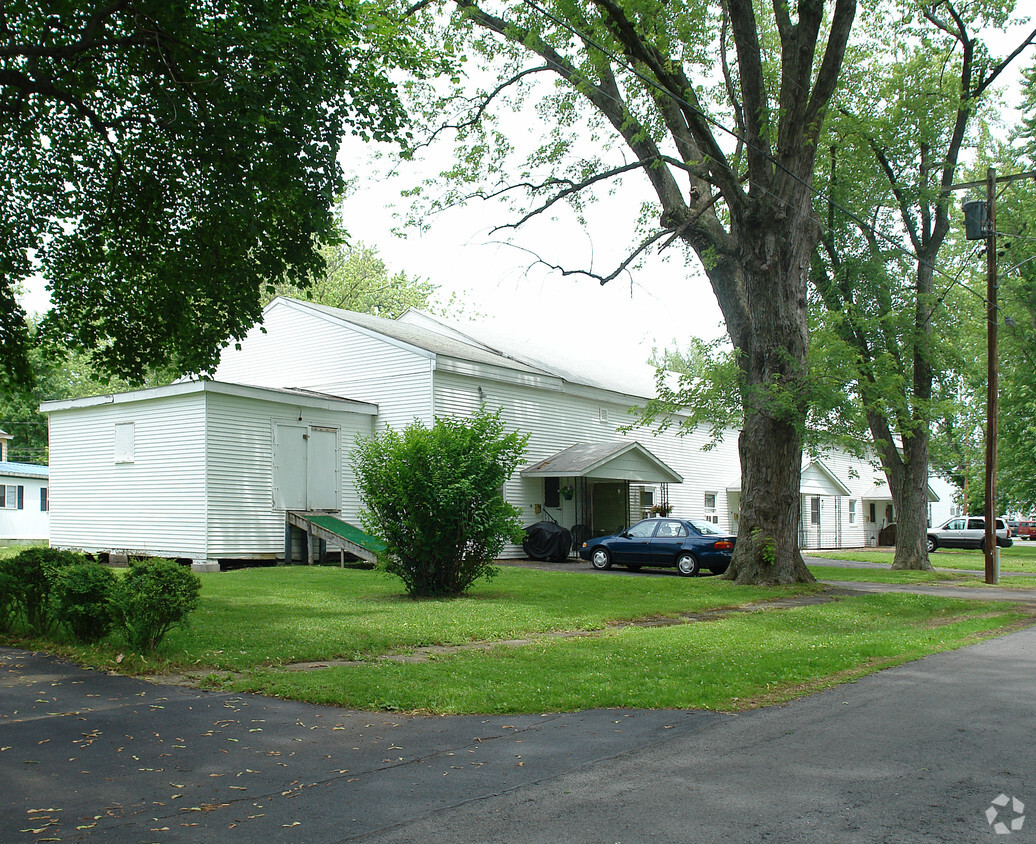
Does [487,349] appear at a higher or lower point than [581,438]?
higher

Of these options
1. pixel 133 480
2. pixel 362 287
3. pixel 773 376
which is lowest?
pixel 133 480

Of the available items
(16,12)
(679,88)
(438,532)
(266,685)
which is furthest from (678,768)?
(679,88)

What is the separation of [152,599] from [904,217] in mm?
24063

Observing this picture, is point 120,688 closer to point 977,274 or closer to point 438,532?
point 438,532

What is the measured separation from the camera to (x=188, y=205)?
13.3 m

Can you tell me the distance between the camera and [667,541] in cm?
2244

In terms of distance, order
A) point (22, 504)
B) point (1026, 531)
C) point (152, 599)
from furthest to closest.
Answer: point (1026, 531) → point (22, 504) → point (152, 599)

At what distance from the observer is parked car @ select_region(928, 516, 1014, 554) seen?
40.6 metres

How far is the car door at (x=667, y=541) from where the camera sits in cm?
2228

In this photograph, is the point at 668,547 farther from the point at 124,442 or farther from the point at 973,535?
the point at 973,535

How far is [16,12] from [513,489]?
57.8 ft

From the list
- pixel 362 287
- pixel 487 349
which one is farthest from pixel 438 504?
pixel 362 287

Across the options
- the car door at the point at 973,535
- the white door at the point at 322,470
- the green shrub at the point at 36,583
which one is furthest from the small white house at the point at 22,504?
the car door at the point at 973,535

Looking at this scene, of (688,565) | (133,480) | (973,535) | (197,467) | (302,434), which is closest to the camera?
(197,467)
